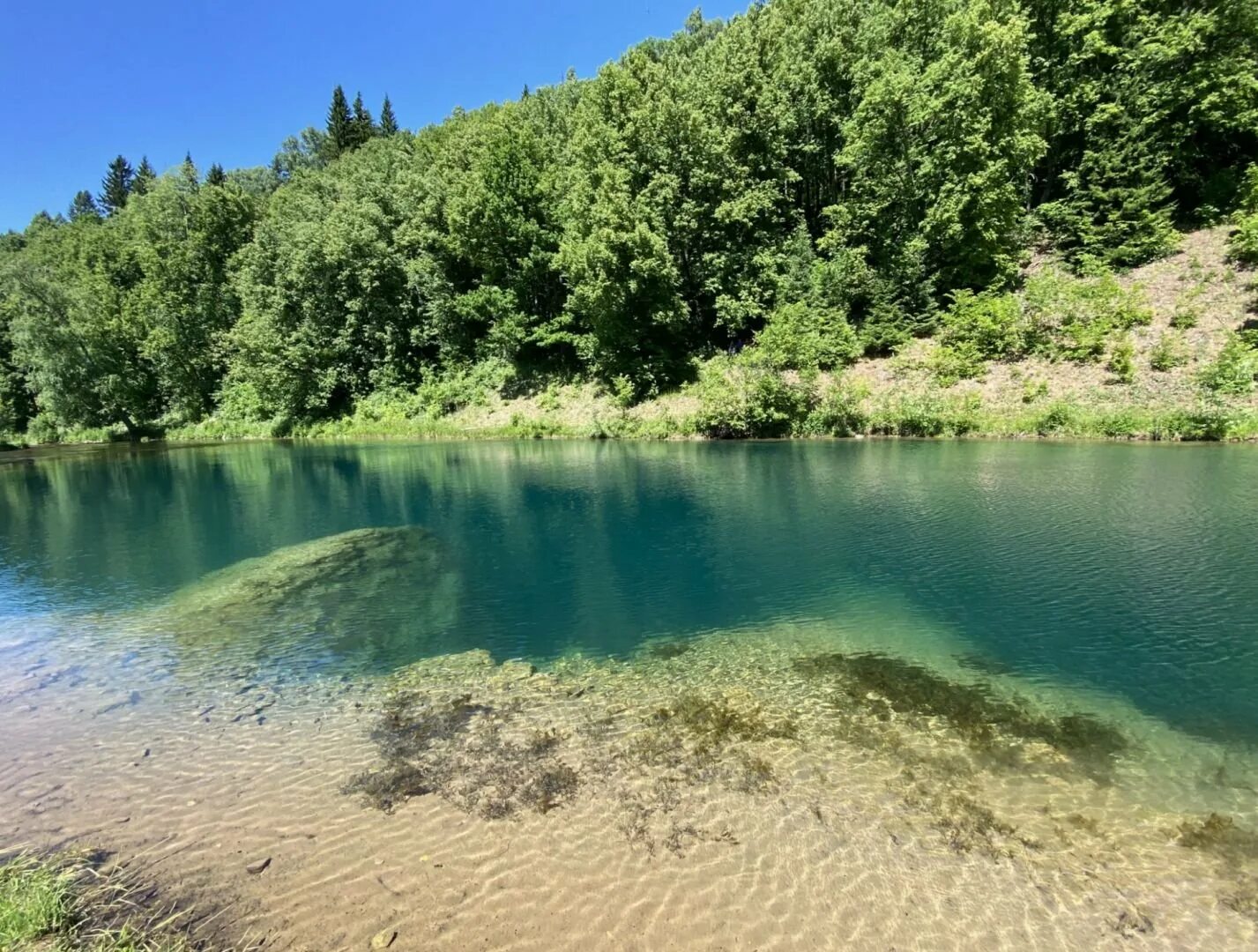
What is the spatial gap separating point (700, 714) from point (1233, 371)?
31.8m

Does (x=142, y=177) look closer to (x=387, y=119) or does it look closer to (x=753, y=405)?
(x=387, y=119)

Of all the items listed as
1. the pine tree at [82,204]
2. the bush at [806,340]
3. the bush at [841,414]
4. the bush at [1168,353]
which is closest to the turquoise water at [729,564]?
the bush at [841,414]

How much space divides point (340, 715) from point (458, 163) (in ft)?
183

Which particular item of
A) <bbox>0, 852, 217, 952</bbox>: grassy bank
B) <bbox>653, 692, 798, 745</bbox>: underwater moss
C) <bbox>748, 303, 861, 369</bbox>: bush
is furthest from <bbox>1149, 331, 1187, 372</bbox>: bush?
<bbox>0, 852, 217, 952</bbox>: grassy bank

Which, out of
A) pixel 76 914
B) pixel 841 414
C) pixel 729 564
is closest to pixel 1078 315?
pixel 841 414

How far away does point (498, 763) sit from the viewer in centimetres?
738

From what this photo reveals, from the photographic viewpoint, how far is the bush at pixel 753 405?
35875 mm

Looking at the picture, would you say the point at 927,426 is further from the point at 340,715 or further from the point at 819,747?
the point at 340,715

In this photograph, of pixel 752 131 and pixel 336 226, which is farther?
pixel 336 226

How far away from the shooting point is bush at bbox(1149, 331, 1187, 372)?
29172 mm

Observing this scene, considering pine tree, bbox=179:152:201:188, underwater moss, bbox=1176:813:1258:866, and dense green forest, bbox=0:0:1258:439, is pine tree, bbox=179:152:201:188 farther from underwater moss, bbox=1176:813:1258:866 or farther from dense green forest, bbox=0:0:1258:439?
underwater moss, bbox=1176:813:1258:866

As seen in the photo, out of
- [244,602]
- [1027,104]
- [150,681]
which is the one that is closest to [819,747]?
[150,681]

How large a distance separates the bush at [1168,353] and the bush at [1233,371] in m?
1.38

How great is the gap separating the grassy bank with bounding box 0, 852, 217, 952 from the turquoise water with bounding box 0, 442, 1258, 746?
4846 mm
